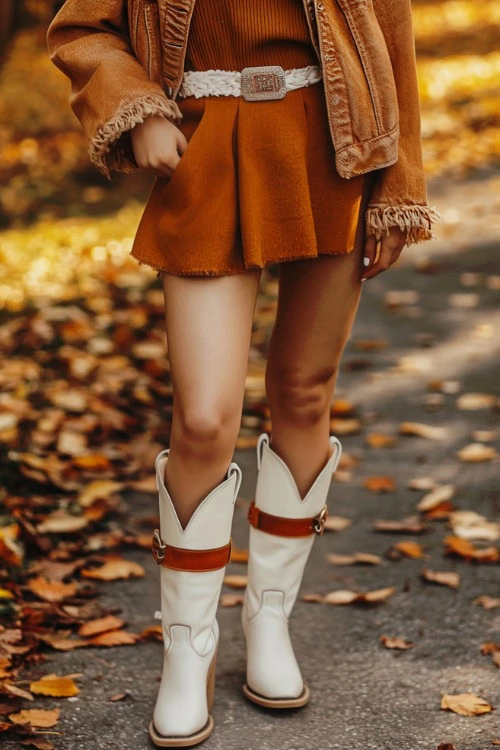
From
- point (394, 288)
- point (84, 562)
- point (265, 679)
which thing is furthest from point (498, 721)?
point (394, 288)

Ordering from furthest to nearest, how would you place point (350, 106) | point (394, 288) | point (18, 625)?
point (394, 288) < point (18, 625) < point (350, 106)

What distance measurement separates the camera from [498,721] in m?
2.30

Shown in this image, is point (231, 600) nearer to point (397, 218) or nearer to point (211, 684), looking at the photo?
point (211, 684)

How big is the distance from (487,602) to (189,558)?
3.67 ft

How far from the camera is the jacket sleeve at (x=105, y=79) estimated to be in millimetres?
1964

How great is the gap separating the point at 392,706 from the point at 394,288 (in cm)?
385

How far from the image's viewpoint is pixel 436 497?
353cm

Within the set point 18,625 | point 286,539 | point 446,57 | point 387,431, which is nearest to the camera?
point 286,539

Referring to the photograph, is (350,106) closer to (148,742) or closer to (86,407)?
(148,742)

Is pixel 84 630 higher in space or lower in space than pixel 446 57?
lower

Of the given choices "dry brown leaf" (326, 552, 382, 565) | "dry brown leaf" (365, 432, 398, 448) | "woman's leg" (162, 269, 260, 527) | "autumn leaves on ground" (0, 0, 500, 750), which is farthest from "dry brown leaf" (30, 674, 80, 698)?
"dry brown leaf" (365, 432, 398, 448)

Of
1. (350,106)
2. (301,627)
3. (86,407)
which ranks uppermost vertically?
(350,106)

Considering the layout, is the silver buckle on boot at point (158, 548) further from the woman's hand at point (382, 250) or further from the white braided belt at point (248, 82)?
the white braided belt at point (248, 82)

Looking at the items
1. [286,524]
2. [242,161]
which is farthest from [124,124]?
[286,524]
